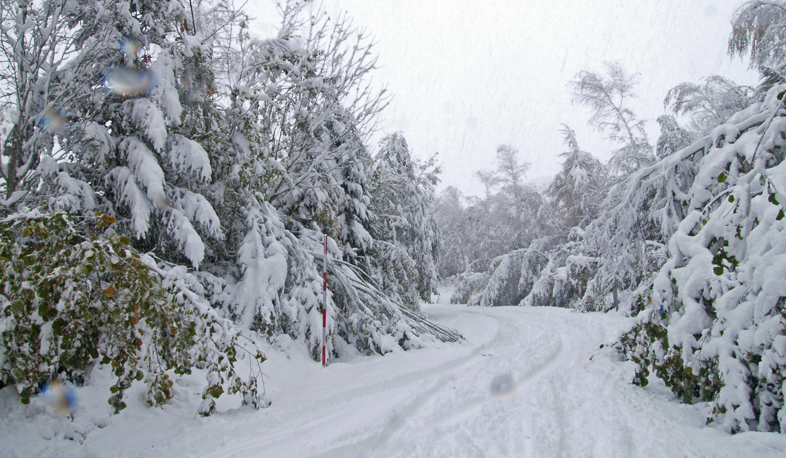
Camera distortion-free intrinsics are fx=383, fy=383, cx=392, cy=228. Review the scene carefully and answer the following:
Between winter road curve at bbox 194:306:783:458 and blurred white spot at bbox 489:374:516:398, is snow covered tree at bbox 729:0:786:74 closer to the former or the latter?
winter road curve at bbox 194:306:783:458

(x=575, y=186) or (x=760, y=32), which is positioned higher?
(x=760, y=32)

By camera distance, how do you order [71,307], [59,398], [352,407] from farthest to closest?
[352,407] < [59,398] < [71,307]

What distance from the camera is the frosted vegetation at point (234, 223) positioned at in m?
2.65

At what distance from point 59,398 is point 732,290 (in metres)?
5.19

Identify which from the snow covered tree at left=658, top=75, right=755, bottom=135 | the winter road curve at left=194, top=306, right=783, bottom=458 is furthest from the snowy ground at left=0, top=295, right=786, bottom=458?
the snow covered tree at left=658, top=75, right=755, bottom=135

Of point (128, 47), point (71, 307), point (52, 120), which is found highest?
point (128, 47)

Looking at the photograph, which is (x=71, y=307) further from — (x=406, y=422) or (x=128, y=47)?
(x=128, y=47)

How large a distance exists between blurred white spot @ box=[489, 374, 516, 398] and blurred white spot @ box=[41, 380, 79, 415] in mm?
3741

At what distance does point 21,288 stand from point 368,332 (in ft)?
15.5

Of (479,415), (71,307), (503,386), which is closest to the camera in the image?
(71,307)

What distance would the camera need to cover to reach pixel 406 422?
3.28 m

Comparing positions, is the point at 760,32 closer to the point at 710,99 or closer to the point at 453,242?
the point at 710,99

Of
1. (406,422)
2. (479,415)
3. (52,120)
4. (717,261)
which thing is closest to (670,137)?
(717,261)

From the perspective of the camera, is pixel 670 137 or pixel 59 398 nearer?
pixel 59 398
